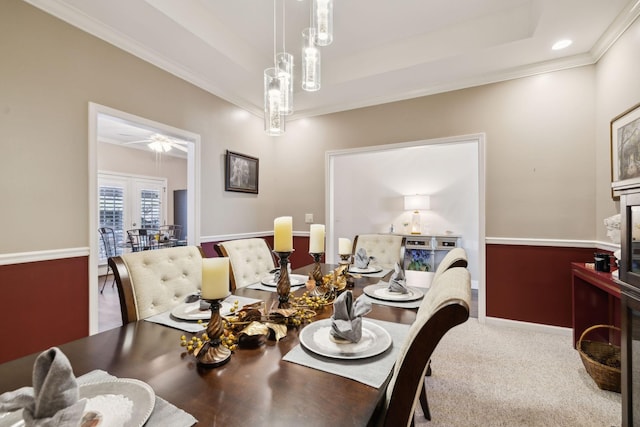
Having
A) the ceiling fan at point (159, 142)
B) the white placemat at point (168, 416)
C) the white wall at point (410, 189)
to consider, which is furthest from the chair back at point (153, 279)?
the ceiling fan at point (159, 142)

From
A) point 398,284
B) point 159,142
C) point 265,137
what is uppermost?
point 159,142

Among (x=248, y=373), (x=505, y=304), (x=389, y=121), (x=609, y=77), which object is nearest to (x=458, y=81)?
(x=389, y=121)

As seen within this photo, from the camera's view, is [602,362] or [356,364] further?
[602,362]

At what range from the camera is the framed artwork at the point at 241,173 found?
3.31m

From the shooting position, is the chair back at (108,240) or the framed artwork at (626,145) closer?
the framed artwork at (626,145)

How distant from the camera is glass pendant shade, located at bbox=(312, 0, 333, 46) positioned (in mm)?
1571

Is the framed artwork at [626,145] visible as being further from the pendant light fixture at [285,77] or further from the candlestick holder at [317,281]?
the pendant light fixture at [285,77]

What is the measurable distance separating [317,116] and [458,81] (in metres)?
1.76

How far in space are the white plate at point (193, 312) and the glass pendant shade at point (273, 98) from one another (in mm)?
1250

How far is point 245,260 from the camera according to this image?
6.66 feet

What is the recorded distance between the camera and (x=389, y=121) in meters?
3.41

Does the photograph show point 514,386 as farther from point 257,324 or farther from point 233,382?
point 233,382

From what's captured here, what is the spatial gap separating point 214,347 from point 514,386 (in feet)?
6.88

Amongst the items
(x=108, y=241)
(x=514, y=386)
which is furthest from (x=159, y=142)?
(x=514, y=386)
